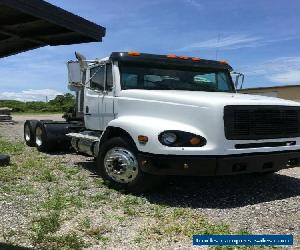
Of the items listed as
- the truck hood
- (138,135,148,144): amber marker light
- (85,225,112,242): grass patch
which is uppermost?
the truck hood

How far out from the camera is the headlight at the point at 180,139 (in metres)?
6.87

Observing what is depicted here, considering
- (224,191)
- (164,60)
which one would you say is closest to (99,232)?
(224,191)

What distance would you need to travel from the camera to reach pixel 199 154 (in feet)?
22.3

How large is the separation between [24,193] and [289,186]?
14.7 feet

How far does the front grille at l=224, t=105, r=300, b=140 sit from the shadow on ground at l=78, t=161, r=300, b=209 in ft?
3.12

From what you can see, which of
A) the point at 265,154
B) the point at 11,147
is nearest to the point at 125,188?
the point at 265,154

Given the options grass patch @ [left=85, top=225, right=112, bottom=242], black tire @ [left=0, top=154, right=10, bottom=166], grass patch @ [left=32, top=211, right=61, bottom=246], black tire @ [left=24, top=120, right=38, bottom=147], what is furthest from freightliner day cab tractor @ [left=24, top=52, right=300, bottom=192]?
black tire @ [left=24, top=120, right=38, bottom=147]

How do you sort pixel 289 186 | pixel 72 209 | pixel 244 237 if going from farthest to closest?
pixel 289 186 < pixel 72 209 < pixel 244 237

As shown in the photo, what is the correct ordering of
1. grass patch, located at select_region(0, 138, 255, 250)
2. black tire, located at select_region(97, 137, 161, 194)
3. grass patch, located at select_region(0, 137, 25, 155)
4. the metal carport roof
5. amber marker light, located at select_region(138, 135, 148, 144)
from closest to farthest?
the metal carport roof, grass patch, located at select_region(0, 138, 255, 250), amber marker light, located at select_region(138, 135, 148, 144), black tire, located at select_region(97, 137, 161, 194), grass patch, located at select_region(0, 137, 25, 155)

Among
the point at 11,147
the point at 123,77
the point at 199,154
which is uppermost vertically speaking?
the point at 123,77

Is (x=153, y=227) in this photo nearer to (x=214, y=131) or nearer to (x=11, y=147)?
(x=214, y=131)

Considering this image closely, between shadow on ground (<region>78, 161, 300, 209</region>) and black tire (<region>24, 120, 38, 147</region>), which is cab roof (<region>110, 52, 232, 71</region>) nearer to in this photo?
shadow on ground (<region>78, 161, 300, 209</region>)

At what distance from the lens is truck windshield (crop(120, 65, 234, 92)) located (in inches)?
328

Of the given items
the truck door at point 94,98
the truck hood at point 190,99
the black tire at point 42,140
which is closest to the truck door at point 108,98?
the truck door at point 94,98
